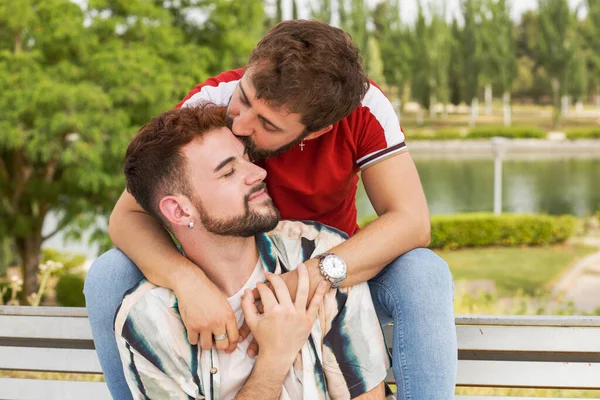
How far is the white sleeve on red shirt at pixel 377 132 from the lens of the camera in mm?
1714

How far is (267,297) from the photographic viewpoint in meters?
1.46

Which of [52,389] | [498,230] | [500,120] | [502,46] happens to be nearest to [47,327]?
[52,389]

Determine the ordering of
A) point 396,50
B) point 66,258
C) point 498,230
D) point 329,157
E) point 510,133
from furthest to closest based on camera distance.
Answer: point 396,50
point 510,133
point 66,258
point 498,230
point 329,157

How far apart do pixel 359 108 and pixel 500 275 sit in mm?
7967

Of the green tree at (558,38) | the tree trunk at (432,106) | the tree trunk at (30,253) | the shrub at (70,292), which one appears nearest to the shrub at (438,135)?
the tree trunk at (432,106)

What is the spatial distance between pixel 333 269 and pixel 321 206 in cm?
→ 34

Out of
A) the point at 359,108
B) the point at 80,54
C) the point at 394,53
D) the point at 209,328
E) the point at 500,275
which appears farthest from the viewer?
the point at 394,53

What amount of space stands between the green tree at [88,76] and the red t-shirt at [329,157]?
6206 millimetres

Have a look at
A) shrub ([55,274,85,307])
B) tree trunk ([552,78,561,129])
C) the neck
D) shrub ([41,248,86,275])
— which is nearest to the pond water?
shrub ([41,248,86,275])

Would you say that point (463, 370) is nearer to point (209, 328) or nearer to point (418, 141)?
point (209, 328)

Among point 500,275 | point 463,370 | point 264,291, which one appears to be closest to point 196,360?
point 264,291

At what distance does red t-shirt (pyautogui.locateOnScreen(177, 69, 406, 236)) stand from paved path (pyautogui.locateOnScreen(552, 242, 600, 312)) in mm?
6265

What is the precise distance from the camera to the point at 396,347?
152 centimetres

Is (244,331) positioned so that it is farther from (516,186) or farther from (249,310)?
(516,186)
